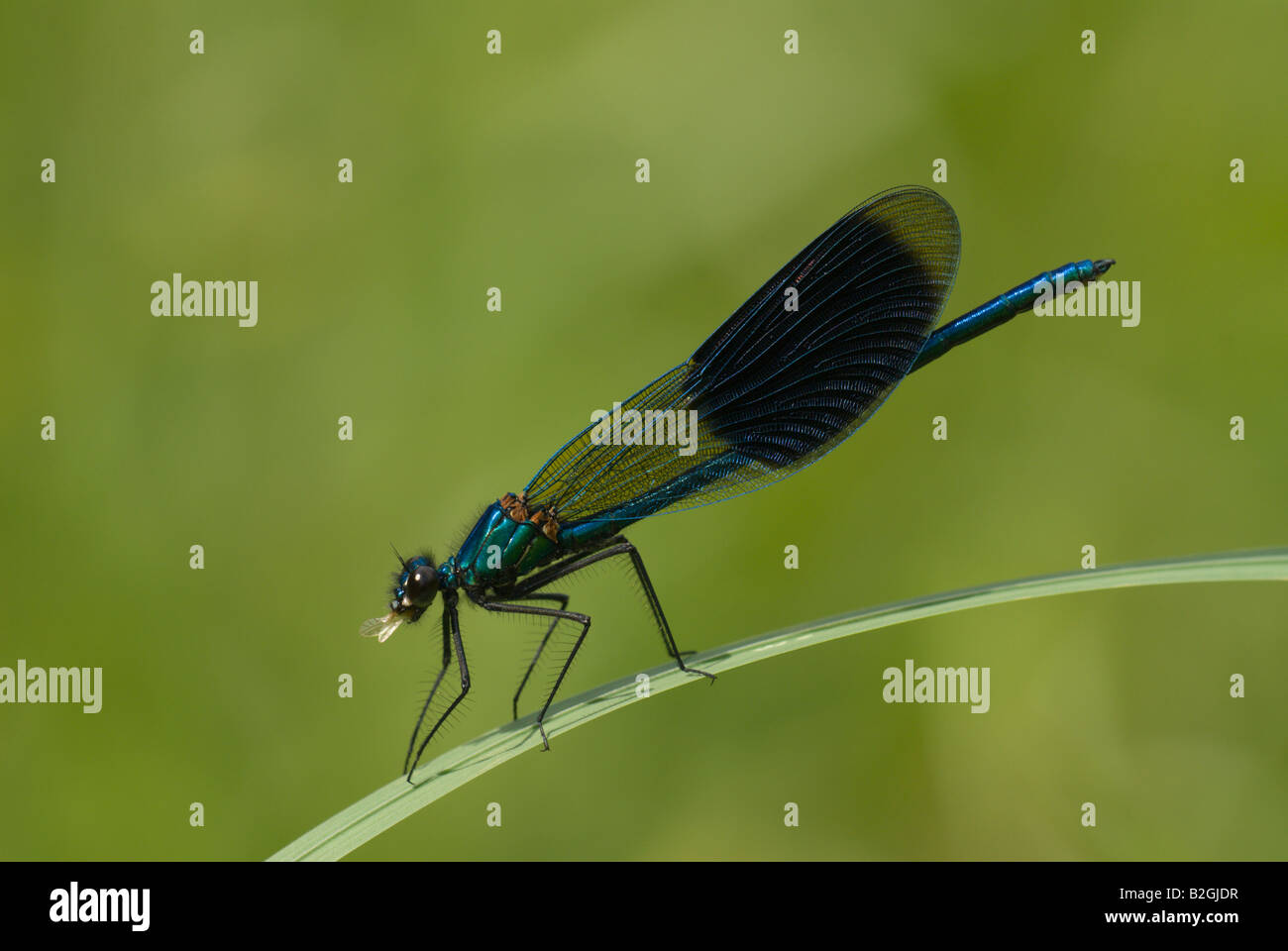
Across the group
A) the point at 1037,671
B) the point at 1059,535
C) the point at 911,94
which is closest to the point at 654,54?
the point at 911,94

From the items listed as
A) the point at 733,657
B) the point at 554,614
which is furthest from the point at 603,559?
the point at 733,657
